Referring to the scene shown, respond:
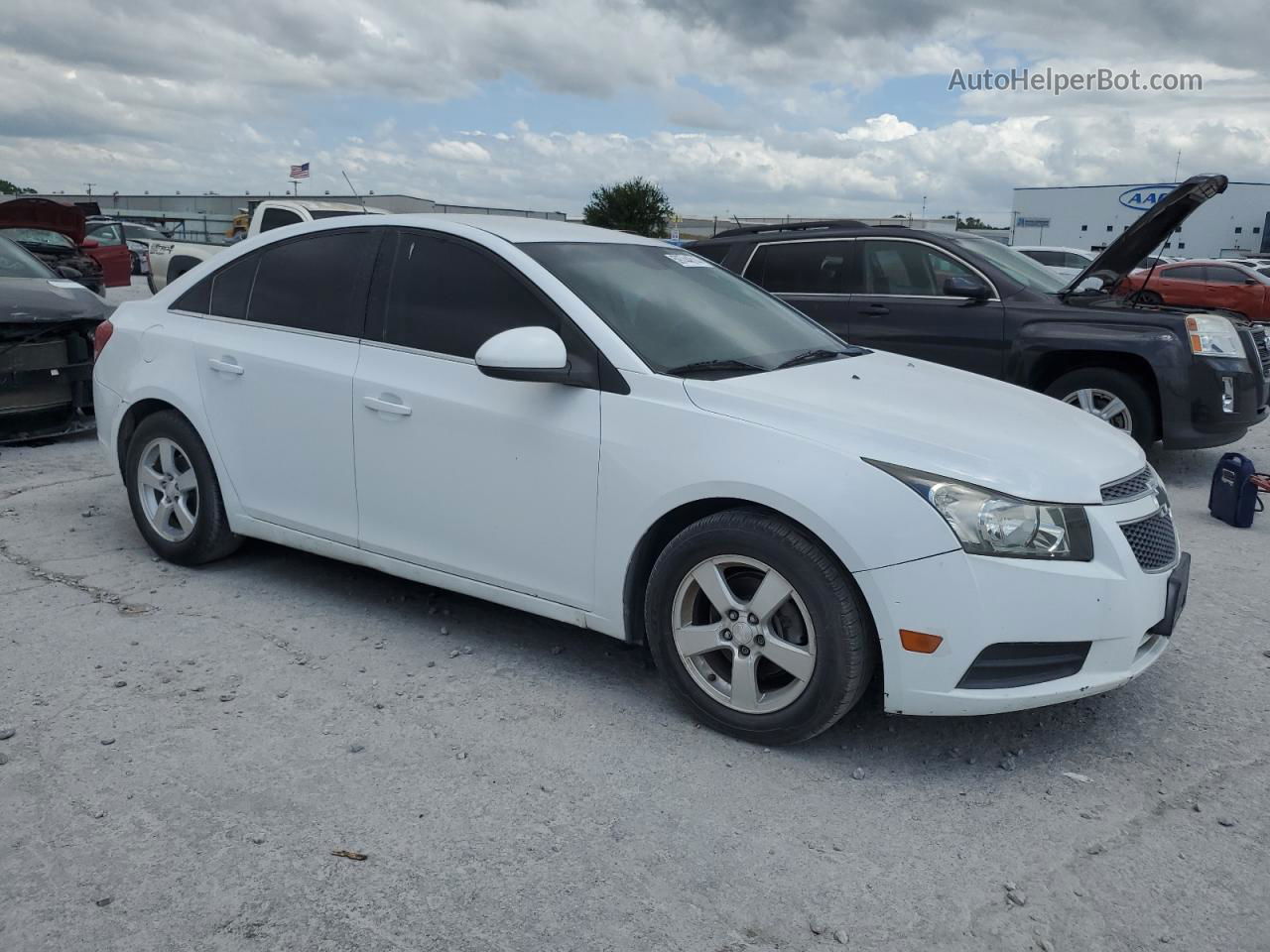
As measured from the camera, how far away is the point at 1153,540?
131 inches

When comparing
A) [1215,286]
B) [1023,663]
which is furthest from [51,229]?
[1215,286]

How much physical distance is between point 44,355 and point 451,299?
451 centimetres

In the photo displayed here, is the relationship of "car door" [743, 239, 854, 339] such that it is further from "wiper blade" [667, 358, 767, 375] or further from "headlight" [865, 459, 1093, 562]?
"headlight" [865, 459, 1093, 562]

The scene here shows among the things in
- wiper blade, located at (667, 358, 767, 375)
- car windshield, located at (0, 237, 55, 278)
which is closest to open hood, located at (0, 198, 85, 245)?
car windshield, located at (0, 237, 55, 278)

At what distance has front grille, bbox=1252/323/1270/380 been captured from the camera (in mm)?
7660

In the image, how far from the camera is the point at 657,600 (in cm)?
343

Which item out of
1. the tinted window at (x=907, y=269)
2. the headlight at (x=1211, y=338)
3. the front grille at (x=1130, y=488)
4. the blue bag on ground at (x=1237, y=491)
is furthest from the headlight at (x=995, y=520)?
the tinted window at (x=907, y=269)

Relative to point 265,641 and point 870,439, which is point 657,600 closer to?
point 870,439

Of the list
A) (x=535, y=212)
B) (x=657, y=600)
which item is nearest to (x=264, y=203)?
(x=657, y=600)

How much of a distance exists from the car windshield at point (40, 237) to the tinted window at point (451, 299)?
12.8 metres

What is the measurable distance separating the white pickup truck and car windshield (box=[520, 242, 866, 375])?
8.28m

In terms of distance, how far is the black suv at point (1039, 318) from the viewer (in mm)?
7137

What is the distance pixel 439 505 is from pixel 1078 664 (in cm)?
221

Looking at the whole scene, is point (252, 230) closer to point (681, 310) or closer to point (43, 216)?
point (43, 216)
